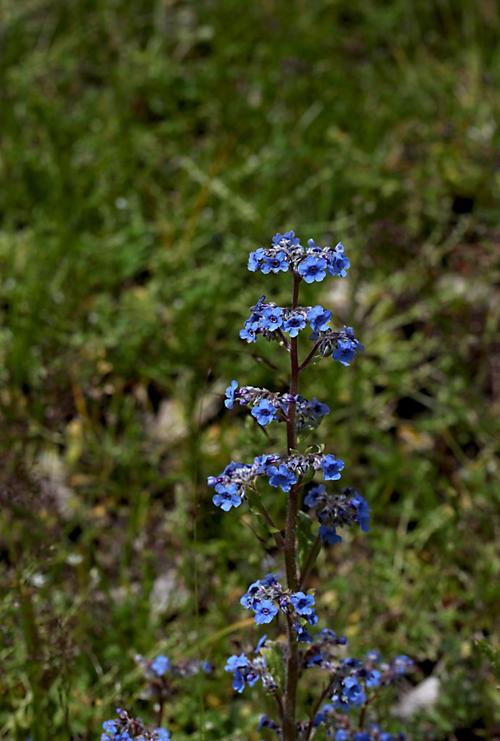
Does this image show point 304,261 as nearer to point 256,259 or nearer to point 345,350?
point 256,259

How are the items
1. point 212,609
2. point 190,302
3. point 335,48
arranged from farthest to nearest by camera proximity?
point 335,48, point 190,302, point 212,609

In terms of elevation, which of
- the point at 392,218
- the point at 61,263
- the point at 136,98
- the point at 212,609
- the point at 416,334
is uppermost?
the point at 136,98

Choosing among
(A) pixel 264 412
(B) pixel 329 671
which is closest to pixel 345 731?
(B) pixel 329 671

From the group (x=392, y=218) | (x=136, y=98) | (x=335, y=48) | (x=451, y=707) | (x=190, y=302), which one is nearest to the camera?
(x=451, y=707)

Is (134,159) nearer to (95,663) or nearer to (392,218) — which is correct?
(392,218)

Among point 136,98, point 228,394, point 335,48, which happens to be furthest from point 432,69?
point 228,394

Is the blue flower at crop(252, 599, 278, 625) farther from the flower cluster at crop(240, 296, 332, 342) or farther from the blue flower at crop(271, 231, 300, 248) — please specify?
the blue flower at crop(271, 231, 300, 248)

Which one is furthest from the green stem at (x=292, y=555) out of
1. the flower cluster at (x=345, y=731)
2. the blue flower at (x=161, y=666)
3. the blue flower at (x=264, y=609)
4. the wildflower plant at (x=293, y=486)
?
the blue flower at (x=161, y=666)
